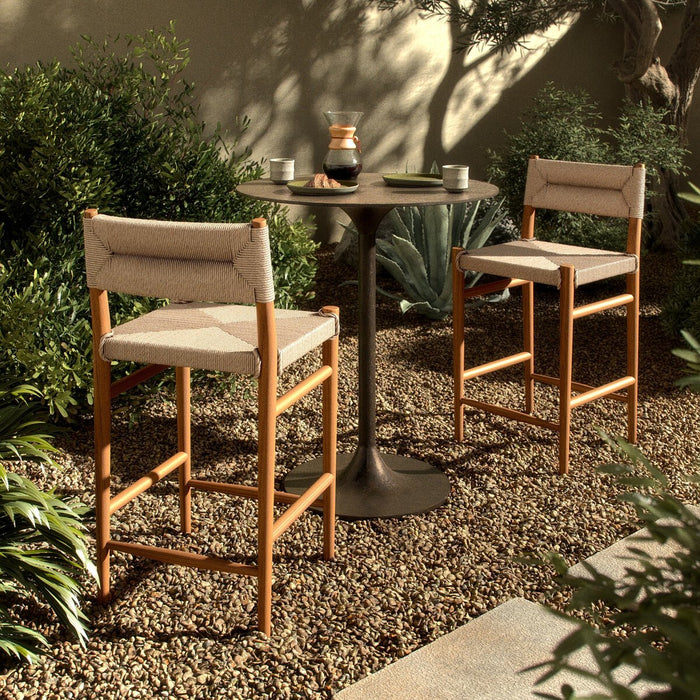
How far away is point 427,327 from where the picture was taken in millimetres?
4711

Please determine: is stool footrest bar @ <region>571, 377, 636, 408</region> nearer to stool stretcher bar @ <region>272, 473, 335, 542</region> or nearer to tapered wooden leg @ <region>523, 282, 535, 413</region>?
tapered wooden leg @ <region>523, 282, 535, 413</region>

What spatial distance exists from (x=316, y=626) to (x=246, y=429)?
1.28m

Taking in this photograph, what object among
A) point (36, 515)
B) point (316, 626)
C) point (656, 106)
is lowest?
point (316, 626)

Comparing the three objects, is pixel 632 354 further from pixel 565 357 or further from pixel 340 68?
pixel 340 68

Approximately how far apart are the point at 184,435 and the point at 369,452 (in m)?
0.65

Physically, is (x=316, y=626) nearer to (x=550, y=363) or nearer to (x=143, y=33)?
(x=550, y=363)

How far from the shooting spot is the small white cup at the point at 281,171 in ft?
9.57

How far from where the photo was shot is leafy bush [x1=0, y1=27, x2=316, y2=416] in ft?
9.89

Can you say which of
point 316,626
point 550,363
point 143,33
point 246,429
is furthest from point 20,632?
point 143,33

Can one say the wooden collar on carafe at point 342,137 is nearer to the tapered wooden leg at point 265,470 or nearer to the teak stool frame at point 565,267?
the teak stool frame at point 565,267

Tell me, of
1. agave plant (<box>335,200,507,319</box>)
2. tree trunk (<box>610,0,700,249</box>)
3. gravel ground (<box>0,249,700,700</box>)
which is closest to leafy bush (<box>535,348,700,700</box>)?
gravel ground (<box>0,249,700,700</box>)

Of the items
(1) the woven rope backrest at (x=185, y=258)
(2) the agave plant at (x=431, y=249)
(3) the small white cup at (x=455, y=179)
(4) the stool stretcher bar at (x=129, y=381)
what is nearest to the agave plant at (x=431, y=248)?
(2) the agave plant at (x=431, y=249)

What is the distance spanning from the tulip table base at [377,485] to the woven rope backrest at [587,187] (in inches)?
43.3

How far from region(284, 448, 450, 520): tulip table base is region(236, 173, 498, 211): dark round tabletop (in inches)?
32.6
